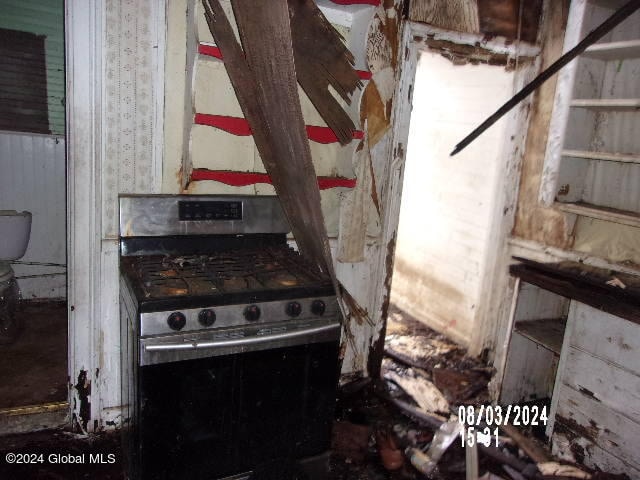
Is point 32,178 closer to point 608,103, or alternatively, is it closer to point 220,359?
point 220,359

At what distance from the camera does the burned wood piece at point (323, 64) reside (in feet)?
7.81

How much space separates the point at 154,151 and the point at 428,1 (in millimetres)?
1956

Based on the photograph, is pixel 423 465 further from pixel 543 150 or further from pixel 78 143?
pixel 78 143

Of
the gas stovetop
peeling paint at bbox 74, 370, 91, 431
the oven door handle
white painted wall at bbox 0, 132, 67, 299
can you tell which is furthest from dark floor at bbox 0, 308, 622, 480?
white painted wall at bbox 0, 132, 67, 299

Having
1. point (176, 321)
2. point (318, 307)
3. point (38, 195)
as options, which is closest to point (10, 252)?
point (38, 195)

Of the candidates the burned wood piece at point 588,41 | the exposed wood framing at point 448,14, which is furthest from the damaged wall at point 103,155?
the burned wood piece at point 588,41

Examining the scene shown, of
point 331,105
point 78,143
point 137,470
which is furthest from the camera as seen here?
point 331,105

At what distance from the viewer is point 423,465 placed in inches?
101

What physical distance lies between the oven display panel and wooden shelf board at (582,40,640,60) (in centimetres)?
222

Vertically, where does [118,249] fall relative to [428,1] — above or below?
below

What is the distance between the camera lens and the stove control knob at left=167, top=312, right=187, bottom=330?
1762mm

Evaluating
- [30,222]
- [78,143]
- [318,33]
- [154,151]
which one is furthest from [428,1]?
[30,222]

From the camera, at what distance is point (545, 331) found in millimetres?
3115

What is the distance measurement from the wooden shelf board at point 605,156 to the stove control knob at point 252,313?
211 cm
